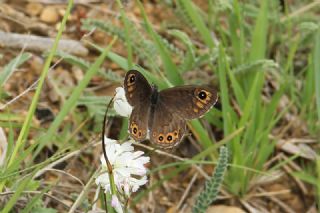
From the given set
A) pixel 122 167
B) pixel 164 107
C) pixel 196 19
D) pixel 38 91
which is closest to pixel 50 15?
pixel 196 19

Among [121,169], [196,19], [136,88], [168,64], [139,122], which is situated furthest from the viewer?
[196,19]

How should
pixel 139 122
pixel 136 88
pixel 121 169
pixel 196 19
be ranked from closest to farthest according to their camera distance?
pixel 121 169 → pixel 139 122 → pixel 136 88 → pixel 196 19

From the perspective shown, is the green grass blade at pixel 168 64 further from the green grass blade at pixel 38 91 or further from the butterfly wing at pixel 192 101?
the green grass blade at pixel 38 91

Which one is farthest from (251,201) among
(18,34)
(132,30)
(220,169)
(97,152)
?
(18,34)

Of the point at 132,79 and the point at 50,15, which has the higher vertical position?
the point at 50,15

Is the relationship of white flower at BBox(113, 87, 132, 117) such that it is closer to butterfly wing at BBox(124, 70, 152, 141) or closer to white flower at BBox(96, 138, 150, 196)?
butterfly wing at BBox(124, 70, 152, 141)

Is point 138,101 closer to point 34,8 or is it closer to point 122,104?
point 122,104
